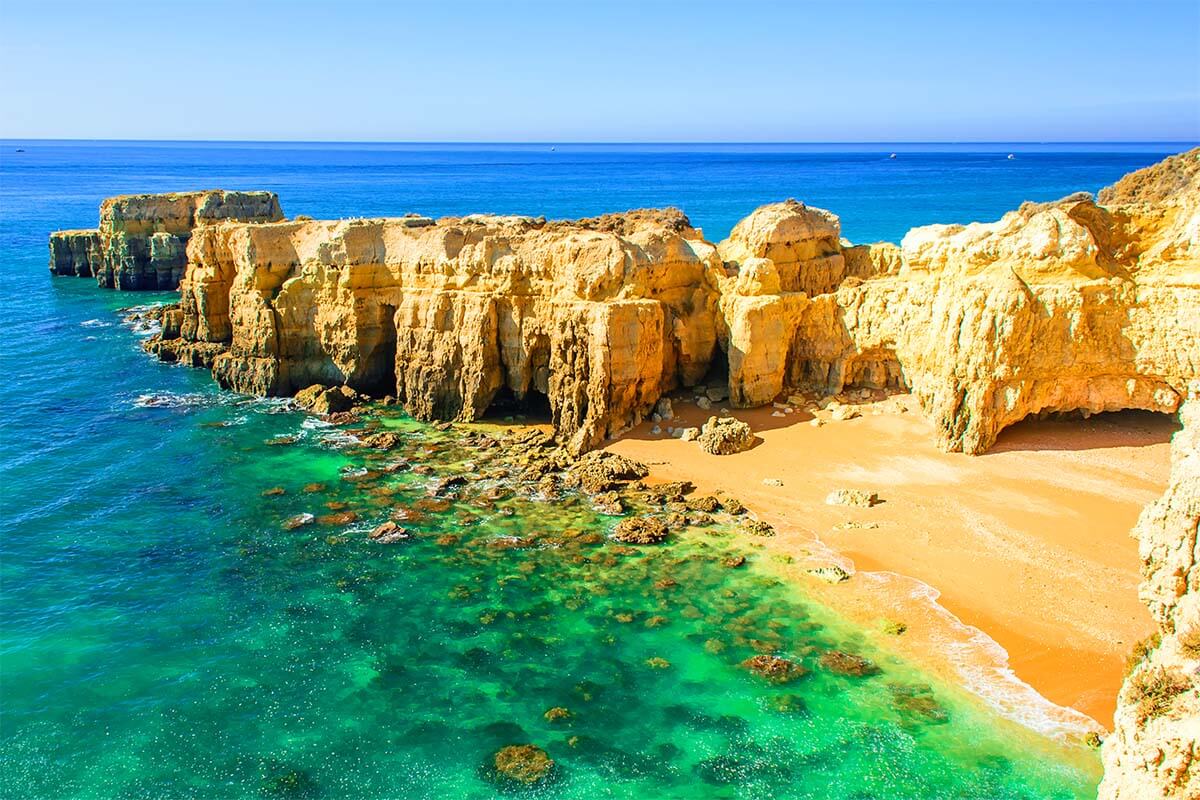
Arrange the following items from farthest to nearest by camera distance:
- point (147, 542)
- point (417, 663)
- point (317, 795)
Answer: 1. point (147, 542)
2. point (417, 663)
3. point (317, 795)

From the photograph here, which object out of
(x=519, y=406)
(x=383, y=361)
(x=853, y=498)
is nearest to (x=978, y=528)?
(x=853, y=498)

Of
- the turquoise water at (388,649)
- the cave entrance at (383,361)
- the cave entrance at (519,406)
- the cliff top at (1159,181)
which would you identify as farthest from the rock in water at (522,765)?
the cliff top at (1159,181)

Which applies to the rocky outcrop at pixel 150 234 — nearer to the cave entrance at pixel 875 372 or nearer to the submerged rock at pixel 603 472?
the submerged rock at pixel 603 472

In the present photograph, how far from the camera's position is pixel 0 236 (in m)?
92.1

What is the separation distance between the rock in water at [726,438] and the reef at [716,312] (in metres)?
2.70

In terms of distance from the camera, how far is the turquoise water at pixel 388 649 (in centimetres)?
1666

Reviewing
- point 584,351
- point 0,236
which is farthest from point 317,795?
point 0,236

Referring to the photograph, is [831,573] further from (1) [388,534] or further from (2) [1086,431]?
(1) [388,534]

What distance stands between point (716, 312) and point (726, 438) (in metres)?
6.48

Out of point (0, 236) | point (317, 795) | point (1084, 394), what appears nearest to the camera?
point (317, 795)

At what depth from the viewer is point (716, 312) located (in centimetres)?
3459

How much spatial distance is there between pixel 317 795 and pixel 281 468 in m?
17.5

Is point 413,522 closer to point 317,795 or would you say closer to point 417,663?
point 417,663

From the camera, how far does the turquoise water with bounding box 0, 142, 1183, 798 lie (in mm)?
16656
